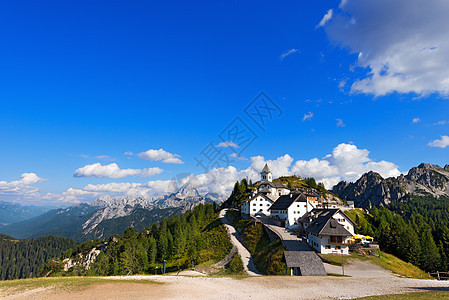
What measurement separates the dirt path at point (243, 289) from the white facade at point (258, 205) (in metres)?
58.4

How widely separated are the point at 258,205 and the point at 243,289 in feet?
215

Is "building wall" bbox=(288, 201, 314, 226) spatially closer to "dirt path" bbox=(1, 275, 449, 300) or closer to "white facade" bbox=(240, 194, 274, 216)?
"white facade" bbox=(240, 194, 274, 216)

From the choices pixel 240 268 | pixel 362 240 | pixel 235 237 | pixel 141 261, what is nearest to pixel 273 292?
pixel 240 268

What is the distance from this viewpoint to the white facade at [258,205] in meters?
91.6

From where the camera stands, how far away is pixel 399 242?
212ft

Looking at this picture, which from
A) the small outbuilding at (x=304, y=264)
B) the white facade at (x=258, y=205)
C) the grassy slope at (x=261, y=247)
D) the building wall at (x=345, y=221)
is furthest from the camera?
the white facade at (x=258, y=205)

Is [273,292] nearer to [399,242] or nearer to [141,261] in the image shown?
[399,242]

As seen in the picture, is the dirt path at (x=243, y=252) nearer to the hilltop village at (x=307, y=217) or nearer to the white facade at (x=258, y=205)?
the hilltop village at (x=307, y=217)

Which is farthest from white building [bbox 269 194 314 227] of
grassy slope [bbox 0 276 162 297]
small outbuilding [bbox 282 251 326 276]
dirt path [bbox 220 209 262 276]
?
grassy slope [bbox 0 276 162 297]

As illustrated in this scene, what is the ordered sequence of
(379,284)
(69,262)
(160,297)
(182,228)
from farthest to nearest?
(69,262), (182,228), (379,284), (160,297)

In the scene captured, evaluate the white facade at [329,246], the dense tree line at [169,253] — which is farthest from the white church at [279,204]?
the white facade at [329,246]

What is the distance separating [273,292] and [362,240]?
4458cm

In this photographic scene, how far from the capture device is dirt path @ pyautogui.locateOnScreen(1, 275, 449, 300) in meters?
24.8

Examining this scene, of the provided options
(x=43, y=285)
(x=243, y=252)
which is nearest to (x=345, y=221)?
(x=243, y=252)
